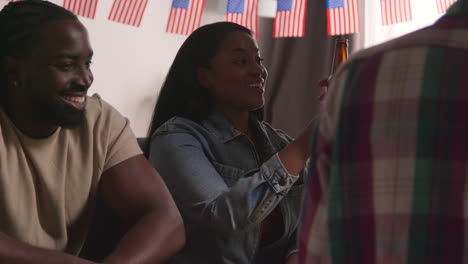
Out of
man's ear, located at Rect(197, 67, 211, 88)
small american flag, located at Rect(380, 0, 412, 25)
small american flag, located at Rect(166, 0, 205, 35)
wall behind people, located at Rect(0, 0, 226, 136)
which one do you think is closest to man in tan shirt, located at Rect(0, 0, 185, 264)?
man's ear, located at Rect(197, 67, 211, 88)

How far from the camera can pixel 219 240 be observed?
4.52 feet

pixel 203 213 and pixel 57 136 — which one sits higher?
pixel 57 136

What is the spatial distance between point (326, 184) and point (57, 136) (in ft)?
2.83

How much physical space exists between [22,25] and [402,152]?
1011 millimetres

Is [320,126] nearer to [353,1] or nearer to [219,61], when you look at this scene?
[219,61]

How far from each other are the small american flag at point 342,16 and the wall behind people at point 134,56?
850mm

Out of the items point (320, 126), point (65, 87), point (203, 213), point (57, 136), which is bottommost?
point (203, 213)

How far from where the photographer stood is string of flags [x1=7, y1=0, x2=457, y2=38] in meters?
2.24

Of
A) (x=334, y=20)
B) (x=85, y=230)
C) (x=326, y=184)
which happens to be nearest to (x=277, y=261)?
(x=85, y=230)

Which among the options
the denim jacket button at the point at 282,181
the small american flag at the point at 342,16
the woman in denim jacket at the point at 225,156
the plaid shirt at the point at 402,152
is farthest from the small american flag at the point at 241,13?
the plaid shirt at the point at 402,152

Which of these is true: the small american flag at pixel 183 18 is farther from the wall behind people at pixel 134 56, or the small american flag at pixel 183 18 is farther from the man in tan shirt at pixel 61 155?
the man in tan shirt at pixel 61 155

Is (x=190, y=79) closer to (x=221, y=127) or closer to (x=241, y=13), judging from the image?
(x=221, y=127)

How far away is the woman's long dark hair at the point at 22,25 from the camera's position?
128 cm

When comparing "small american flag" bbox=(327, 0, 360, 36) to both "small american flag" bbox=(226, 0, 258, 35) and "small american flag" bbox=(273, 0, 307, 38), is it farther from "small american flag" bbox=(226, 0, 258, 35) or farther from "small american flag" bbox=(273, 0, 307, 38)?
"small american flag" bbox=(226, 0, 258, 35)
